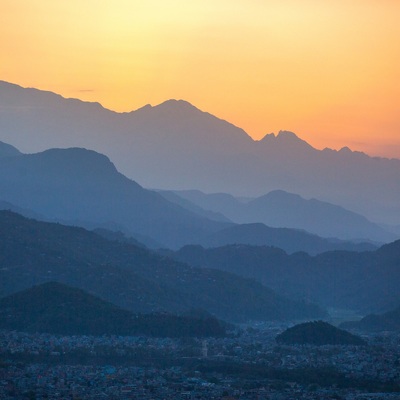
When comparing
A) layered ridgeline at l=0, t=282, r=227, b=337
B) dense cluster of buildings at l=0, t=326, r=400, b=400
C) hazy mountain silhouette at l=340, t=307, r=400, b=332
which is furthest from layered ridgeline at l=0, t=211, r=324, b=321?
dense cluster of buildings at l=0, t=326, r=400, b=400

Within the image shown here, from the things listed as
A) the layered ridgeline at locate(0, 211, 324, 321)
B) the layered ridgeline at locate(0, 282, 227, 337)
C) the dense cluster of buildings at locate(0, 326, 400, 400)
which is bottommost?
the dense cluster of buildings at locate(0, 326, 400, 400)

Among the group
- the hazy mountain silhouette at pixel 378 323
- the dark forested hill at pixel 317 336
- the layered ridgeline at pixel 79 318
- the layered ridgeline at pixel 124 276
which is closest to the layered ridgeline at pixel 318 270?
the layered ridgeline at pixel 124 276

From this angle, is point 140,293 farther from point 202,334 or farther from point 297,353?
point 297,353

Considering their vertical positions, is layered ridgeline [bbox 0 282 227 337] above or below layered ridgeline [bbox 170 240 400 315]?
below

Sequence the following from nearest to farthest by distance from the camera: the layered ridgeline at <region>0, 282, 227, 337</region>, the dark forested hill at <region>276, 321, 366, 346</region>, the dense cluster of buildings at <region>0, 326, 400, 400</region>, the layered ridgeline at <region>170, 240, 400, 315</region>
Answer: the dense cluster of buildings at <region>0, 326, 400, 400</region>, the layered ridgeline at <region>0, 282, 227, 337</region>, the dark forested hill at <region>276, 321, 366, 346</region>, the layered ridgeline at <region>170, 240, 400, 315</region>

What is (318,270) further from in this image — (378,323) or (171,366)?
(171,366)

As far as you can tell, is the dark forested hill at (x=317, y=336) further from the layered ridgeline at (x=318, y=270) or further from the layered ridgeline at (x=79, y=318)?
the layered ridgeline at (x=318, y=270)

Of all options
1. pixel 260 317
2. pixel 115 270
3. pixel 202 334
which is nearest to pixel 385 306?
pixel 260 317

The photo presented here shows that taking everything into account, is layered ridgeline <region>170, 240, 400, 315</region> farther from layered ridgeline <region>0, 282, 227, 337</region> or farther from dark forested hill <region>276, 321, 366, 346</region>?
layered ridgeline <region>0, 282, 227, 337</region>
